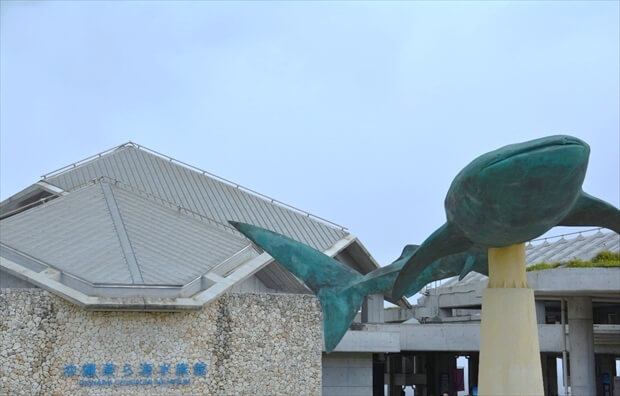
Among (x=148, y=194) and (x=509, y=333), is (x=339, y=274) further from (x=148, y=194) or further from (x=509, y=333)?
(x=148, y=194)

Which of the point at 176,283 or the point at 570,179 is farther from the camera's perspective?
the point at 176,283

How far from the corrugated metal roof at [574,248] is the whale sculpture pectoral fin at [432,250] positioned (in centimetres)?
1470

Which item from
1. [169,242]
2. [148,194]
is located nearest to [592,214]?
[169,242]

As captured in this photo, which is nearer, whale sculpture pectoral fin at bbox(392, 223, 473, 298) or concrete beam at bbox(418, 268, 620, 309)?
whale sculpture pectoral fin at bbox(392, 223, 473, 298)

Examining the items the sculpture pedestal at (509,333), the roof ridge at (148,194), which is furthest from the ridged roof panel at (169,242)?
the sculpture pedestal at (509,333)

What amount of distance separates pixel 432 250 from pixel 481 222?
4.30 feet

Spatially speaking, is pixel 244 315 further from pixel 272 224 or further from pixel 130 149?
pixel 130 149

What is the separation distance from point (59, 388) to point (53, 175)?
985 centimetres

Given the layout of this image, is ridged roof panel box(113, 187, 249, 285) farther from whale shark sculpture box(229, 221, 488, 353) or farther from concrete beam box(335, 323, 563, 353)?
whale shark sculpture box(229, 221, 488, 353)

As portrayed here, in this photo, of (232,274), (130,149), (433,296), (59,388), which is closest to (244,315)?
(232,274)

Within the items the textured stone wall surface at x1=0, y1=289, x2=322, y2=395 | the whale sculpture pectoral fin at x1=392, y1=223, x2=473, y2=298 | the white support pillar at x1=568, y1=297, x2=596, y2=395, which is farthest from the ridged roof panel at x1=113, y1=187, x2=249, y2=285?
the whale sculpture pectoral fin at x1=392, y1=223, x2=473, y2=298

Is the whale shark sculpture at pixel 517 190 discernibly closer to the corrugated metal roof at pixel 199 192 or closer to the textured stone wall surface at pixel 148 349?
the textured stone wall surface at pixel 148 349

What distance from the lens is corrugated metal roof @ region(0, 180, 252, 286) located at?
Result: 1814cm

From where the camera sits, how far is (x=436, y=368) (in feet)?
115
